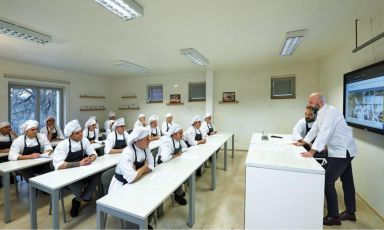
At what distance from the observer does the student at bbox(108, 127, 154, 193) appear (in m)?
1.92

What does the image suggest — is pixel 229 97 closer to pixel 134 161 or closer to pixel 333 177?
pixel 333 177

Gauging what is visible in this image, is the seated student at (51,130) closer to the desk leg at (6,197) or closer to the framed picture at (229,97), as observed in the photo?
the desk leg at (6,197)

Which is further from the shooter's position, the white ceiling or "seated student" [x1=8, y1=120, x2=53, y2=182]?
"seated student" [x1=8, y1=120, x2=53, y2=182]

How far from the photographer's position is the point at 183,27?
8.86 ft

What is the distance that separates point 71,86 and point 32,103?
45.3 inches

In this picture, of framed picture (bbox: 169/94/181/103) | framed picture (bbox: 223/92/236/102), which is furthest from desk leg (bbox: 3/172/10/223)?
framed picture (bbox: 223/92/236/102)

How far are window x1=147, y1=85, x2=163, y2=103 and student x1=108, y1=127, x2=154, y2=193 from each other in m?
4.92

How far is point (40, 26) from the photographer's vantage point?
2.63 metres

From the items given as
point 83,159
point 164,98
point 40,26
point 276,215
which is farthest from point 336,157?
point 164,98

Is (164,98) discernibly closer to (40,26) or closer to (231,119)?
(231,119)

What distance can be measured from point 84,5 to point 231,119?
4904 mm

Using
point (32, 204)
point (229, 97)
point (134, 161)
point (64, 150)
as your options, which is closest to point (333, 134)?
point (134, 161)

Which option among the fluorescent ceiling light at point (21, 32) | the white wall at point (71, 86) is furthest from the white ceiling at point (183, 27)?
the white wall at point (71, 86)

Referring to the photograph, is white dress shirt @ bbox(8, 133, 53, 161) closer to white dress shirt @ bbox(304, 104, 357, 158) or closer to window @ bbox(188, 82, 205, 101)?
white dress shirt @ bbox(304, 104, 357, 158)
